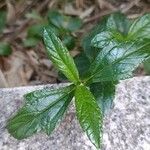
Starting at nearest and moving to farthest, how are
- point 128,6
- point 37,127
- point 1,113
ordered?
1. point 37,127
2. point 1,113
3. point 128,6

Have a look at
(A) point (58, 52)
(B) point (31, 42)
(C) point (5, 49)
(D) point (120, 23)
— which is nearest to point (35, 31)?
(B) point (31, 42)

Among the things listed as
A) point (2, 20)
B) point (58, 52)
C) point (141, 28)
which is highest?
point (58, 52)

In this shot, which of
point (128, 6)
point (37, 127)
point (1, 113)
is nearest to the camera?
point (37, 127)

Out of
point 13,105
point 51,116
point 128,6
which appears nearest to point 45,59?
point 128,6

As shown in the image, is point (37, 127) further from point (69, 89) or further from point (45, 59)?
point (45, 59)

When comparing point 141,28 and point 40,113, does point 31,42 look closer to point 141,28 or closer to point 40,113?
point 141,28

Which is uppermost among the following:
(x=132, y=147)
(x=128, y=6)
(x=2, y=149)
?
(x=2, y=149)

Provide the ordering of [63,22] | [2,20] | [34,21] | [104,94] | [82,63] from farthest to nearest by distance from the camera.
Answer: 1. [34,21]
2. [2,20]
3. [63,22]
4. [82,63]
5. [104,94]
